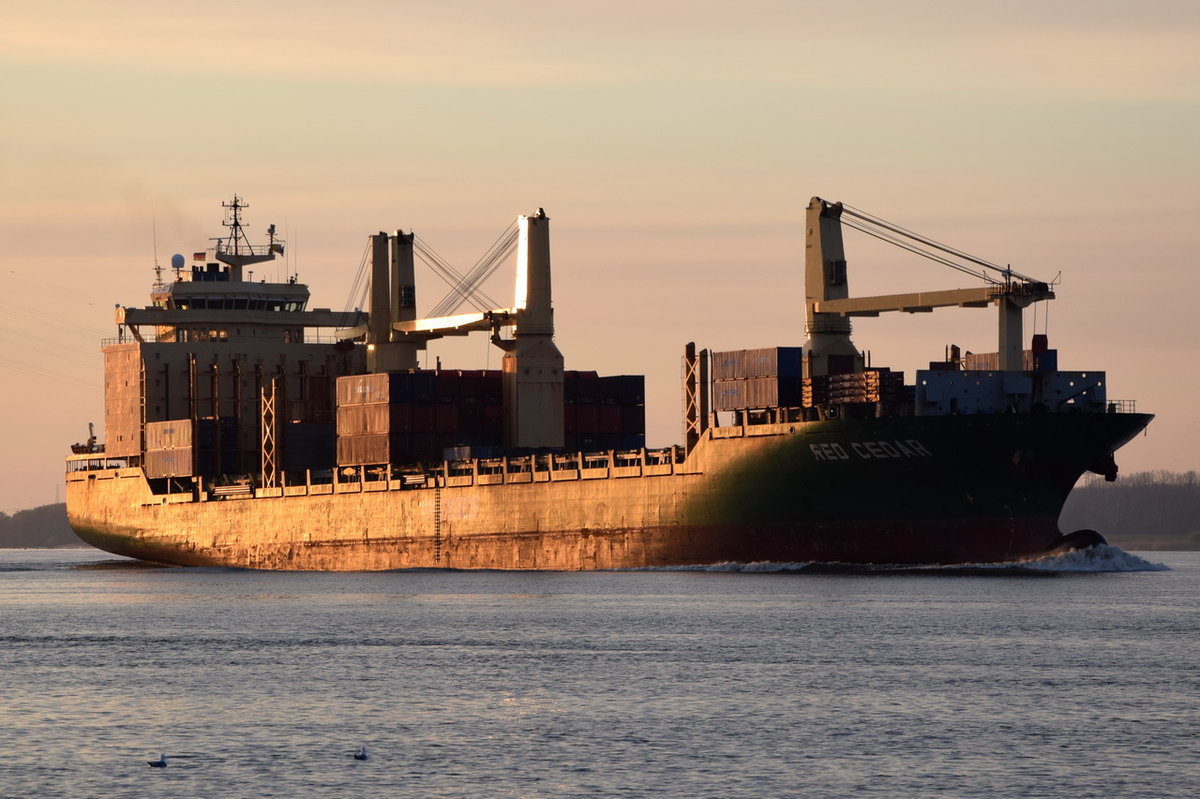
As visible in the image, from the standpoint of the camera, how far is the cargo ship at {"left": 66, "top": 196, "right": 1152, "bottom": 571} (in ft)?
244

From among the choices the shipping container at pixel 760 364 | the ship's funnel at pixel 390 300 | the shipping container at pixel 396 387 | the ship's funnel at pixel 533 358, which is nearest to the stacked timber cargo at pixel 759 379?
the shipping container at pixel 760 364

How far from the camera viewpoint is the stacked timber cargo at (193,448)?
107 meters

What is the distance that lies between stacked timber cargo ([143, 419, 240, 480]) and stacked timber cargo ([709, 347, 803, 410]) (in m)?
38.4

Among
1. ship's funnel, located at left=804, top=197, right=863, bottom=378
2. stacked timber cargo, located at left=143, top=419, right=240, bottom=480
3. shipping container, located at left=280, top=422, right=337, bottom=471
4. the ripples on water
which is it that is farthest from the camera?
stacked timber cargo, located at left=143, top=419, right=240, bottom=480

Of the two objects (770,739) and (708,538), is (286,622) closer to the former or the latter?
(708,538)

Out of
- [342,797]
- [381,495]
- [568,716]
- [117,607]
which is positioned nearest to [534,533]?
[381,495]

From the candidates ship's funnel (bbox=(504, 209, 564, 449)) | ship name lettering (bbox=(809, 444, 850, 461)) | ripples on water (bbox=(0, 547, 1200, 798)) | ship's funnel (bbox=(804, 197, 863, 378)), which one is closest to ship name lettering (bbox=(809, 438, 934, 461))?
ship name lettering (bbox=(809, 444, 850, 461))

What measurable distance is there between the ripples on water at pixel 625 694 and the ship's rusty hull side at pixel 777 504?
3.01 meters

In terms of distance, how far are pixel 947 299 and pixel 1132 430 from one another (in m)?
9.16

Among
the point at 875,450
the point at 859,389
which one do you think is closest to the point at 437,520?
the point at 859,389

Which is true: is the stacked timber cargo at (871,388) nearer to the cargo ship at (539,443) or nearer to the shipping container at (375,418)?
the cargo ship at (539,443)

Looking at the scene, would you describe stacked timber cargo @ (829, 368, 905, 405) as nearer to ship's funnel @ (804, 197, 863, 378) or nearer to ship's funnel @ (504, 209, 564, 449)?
ship's funnel @ (804, 197, 863, 378)

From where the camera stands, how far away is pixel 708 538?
8088cm

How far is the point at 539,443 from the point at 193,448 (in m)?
23.0
